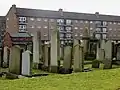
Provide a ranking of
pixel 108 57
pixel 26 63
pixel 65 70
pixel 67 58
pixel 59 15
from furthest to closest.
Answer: pixel 59 15, pixel 108 57, pixel 67 58, pixel 65 70, pixel 26 63

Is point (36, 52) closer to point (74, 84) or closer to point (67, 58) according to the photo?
point (67, 58)

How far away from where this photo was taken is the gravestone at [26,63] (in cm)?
1473

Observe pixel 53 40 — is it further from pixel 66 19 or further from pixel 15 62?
pixel 66 19

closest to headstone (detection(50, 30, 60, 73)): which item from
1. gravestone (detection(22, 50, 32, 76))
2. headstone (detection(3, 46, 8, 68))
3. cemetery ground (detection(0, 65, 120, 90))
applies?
gravestone (detection(22, 50, 32, 76))

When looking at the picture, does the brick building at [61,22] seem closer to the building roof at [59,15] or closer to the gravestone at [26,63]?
the building roof at [59,15]

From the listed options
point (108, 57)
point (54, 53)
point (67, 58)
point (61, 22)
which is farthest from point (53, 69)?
point (61, 22)

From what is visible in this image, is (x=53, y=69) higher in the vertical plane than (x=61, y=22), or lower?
lower

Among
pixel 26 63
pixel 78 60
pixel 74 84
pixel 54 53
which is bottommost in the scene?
pixel 74 84

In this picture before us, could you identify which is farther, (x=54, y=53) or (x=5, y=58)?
(x=5, y=58)

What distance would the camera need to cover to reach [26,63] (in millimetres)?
14953

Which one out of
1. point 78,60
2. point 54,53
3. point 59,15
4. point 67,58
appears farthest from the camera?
point 59,15

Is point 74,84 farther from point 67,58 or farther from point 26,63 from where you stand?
point 67,58

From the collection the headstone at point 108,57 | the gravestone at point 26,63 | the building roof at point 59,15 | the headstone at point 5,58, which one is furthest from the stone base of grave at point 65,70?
the building roof at point 59,15

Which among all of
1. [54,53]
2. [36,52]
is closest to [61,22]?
[36,52]
